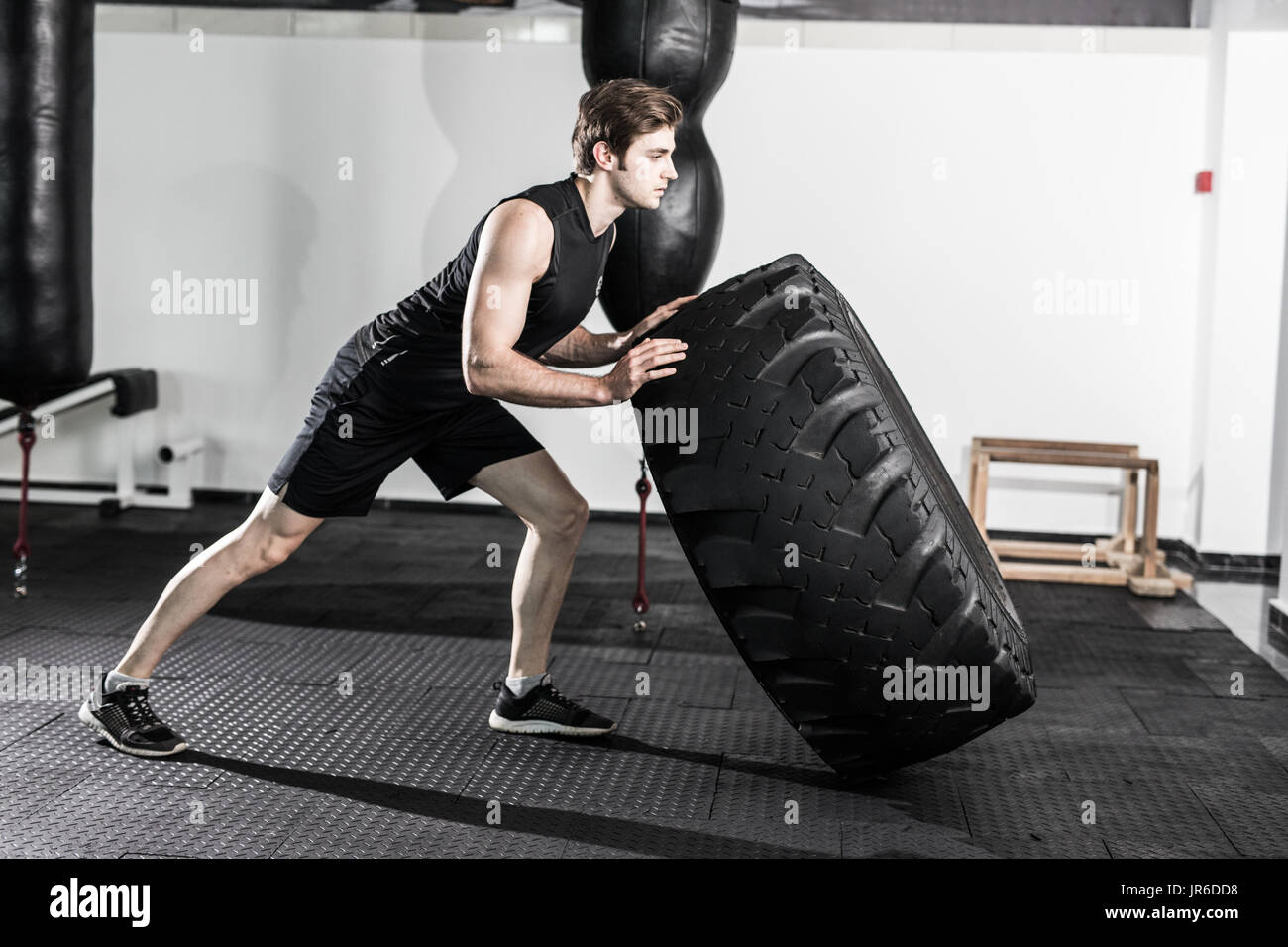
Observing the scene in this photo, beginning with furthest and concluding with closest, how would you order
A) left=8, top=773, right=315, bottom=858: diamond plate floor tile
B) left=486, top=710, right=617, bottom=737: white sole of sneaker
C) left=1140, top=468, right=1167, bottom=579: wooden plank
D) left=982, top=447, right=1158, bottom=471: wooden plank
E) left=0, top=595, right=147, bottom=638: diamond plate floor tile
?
left=982, top=447, right=1158, bottom=471: wooden plank < left=1140, top=468, right=1167, bottom=579: wooden plank < left=0, top=595, right=147, bottom=638: diamond plate floor tile < left=486, top=710, right=617, bottom=737: white sole of sneaker < left=8, top=773, right=315, bottom=858: diamond plate floor tile

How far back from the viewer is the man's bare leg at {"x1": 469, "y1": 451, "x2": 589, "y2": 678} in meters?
2.80

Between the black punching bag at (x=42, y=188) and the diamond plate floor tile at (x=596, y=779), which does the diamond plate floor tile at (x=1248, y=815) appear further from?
the black punching bag at (x=42, y=188)

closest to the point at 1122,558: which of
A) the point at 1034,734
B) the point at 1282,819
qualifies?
the point at 1034,734

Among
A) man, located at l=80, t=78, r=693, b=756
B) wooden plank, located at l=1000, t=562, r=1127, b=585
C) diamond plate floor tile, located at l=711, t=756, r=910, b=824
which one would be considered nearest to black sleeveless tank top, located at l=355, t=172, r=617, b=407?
man, located at l=80, t=78, r=693, b=756

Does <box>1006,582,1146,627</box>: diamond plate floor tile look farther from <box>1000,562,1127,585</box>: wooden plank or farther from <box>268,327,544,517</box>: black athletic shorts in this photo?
<box>268,327,544,517</box>: black athletic shorts

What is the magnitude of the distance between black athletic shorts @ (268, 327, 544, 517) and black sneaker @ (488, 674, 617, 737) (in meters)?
0.52

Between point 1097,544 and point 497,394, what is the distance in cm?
343

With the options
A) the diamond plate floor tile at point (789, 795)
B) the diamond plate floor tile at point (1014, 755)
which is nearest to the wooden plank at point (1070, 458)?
the diamond plate floor tile at point (1014, 755)

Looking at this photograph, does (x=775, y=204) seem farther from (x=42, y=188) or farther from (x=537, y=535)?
(x=537, y=535)

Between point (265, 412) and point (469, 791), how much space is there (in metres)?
3.53

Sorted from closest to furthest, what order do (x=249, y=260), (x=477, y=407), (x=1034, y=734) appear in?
(x=477, y=407), (x=1034, y=734), (x=249, y=260)

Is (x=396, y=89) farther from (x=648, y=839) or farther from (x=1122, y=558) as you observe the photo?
(x=648, y=839)

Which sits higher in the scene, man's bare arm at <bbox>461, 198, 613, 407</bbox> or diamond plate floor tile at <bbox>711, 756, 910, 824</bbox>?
man's bare arm at <bbox>461, 198, 613, 407</bbox>
